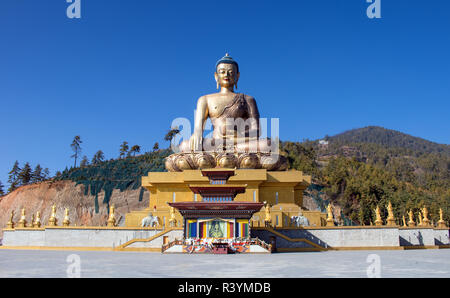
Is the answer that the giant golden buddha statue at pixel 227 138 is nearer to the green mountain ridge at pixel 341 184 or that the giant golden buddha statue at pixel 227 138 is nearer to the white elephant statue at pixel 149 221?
the white elephant statue at pixel 149 221

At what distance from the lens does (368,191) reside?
3997 cm

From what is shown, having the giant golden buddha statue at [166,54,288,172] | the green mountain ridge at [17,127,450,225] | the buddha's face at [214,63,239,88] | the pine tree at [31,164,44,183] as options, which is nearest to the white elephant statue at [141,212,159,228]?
the giant golden buddha statue at [166,54,288,172]

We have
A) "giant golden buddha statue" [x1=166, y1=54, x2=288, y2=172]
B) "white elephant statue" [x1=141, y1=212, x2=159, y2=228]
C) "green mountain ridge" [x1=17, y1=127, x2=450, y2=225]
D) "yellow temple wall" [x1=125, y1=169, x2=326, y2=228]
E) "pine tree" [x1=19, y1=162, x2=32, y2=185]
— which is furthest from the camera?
"pine tree" [x1=19, y1=162, x2=32, y2=185]

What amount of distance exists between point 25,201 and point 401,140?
487 feet

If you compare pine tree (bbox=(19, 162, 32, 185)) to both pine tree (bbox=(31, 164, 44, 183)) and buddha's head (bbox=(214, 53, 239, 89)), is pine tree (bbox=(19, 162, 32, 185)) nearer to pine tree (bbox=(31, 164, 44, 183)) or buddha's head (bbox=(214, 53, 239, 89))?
pine tree (bbox=(31, 164, 44, 183))

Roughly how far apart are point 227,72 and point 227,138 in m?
4.26

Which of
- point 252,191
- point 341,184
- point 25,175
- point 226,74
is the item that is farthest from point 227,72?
point 25,175

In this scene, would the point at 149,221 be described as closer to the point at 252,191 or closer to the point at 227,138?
the point at 252,191

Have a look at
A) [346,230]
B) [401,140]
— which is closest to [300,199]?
[346,230]

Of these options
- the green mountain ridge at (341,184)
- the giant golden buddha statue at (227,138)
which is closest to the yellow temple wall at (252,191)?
the giant golden buddha statue at (227,138)

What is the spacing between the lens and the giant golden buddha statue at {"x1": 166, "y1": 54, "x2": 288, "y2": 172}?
2325 cm

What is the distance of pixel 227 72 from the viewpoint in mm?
26172

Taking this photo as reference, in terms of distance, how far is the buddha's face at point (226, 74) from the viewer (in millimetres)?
26203
